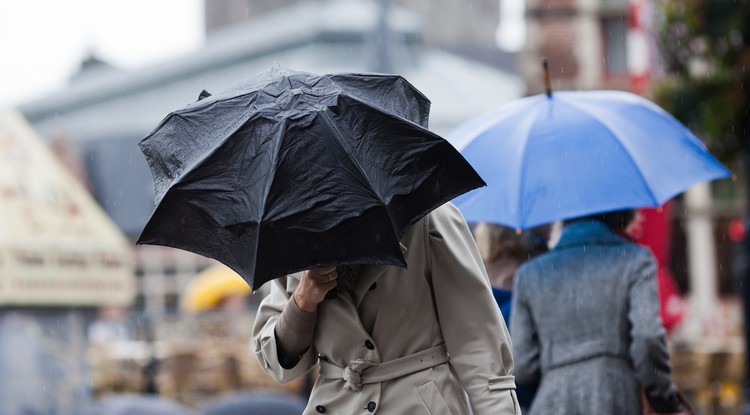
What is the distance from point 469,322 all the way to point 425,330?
0.40 feet

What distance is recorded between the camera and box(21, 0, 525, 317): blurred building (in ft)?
152

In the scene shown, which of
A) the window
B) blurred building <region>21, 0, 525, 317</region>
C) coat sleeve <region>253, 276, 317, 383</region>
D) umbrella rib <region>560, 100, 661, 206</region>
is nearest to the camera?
coat sleeve <region>253, 276, 317, 383</region>

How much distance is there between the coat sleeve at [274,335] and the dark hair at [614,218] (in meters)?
1.95

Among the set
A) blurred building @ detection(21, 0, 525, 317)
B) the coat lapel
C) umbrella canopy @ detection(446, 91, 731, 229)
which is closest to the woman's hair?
umbrella canopy @ detection(446, 91, 731, 229)

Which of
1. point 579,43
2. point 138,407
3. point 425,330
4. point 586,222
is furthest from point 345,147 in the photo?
point 579,43

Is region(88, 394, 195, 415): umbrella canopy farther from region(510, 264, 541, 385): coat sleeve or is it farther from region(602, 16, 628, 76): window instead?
region(602, 16, 628, 76): window

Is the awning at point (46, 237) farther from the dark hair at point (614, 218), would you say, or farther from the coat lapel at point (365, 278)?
the coat lapel at point (365, 278)

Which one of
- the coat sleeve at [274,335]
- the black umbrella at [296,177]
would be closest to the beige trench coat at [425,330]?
the coat sleeve at [274,335]

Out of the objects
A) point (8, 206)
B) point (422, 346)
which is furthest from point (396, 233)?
point (8, 206)

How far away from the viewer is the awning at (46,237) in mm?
8633

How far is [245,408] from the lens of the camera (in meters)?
A: 5.94

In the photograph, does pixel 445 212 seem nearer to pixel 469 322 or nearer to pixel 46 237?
pixel 469 322

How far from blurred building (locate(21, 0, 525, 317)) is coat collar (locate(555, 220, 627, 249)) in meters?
39.1

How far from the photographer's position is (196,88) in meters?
62.1
